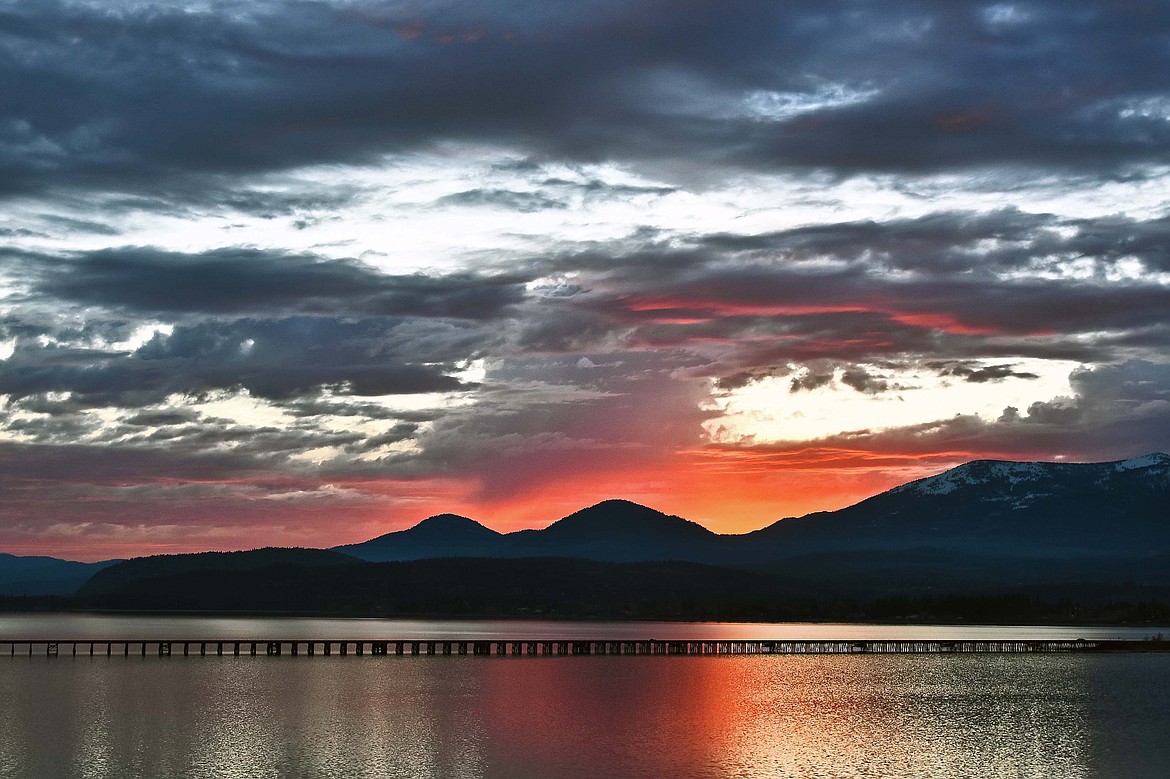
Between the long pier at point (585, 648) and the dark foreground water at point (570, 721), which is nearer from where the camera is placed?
the dark foreground water at point (570, 721)

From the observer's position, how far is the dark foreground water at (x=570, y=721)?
205 ft

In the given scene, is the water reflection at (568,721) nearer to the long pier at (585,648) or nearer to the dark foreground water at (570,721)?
the dark foreground water at (570,721)

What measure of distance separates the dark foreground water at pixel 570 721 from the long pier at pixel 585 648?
885 inches

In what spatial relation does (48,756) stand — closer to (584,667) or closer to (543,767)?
(543,767)

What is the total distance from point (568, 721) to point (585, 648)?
269 ft

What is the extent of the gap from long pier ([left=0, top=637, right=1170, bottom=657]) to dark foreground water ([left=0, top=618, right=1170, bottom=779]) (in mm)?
22472

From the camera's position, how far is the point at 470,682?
111438 mm

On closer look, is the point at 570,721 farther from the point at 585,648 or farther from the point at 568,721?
the point at 585,648

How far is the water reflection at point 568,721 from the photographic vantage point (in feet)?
205

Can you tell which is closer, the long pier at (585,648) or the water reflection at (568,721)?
the water reflection at (568,721)

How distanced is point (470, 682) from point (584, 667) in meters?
24.6

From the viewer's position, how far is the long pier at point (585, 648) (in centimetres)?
15600

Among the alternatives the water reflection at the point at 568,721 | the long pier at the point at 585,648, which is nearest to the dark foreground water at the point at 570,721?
the water reflection at the point at 568,721

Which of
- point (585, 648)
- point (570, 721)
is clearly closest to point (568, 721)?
point (570, 721)
